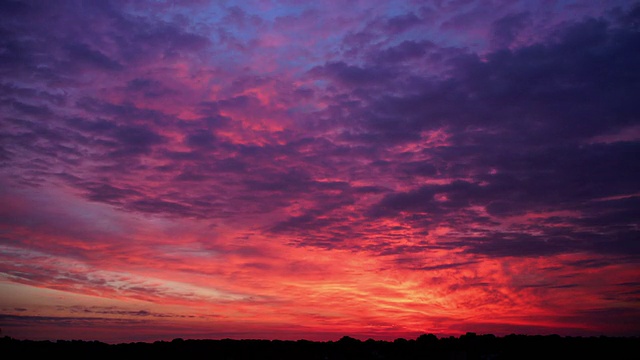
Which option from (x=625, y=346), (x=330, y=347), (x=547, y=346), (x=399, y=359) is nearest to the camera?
(x=625, y=346)

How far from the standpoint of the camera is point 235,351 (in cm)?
2755

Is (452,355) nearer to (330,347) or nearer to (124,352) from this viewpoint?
(330,347)

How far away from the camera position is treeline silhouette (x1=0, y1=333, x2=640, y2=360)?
21984 mm

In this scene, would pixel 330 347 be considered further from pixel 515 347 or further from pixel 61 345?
pixel 61 345

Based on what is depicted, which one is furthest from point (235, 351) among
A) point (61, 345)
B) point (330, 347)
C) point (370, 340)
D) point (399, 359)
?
point (61, 345)

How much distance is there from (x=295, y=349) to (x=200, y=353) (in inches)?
219

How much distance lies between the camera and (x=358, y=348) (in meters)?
26.1

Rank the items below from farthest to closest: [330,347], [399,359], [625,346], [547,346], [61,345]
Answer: [61,345] < [330,347] < [399,359] < [547,346] < [625,346]

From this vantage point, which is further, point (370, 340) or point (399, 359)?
point (370, 340)

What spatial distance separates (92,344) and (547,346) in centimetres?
2761

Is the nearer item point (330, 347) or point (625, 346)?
point (625, 346)

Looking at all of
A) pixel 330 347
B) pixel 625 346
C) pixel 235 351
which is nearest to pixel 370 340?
pixel 330 347

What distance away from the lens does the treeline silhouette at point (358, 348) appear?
21984 millimetres

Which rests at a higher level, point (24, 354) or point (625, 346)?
point (625, 346)
